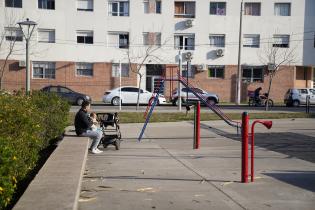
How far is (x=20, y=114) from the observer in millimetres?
8266

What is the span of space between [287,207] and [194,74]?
4104 centimetres

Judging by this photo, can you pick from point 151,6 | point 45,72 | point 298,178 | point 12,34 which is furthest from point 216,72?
point 298,178

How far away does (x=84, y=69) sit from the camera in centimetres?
4741

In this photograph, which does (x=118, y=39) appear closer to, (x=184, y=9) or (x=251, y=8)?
(x=184, y=9)

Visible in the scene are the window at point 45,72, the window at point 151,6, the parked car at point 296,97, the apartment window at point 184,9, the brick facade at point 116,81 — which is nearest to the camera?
the parked car at point 296,97

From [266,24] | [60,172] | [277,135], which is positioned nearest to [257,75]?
[266,24]

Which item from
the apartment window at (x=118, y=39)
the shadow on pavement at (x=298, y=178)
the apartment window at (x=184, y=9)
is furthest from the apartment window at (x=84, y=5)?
the shadow on pavement at (x=298, y=178)

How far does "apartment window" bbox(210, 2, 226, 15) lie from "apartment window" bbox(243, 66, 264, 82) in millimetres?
5414

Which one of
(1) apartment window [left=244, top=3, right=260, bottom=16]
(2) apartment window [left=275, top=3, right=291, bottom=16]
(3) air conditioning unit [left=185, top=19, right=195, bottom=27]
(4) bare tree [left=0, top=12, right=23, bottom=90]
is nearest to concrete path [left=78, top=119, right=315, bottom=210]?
(3) air conditioning unit [left=185, top=19, right=195, bottom=27]

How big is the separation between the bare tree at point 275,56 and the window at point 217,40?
3528 millimetres

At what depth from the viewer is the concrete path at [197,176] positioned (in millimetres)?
7890

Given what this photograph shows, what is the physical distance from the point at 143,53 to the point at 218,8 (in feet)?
25.2

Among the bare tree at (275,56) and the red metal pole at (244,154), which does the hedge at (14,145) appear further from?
the bare tree at (275,56)

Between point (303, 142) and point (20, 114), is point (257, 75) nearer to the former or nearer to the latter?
point (303, 142)
